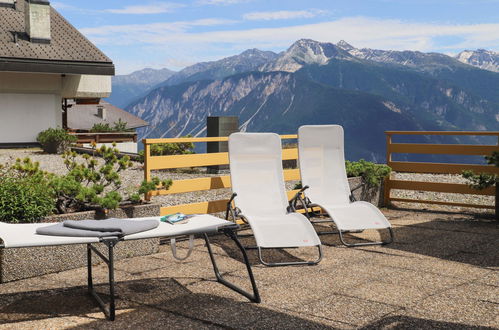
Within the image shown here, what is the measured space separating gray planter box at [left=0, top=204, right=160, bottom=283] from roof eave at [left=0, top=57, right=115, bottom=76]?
1680cm

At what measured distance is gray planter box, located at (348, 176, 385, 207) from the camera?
30.7ft

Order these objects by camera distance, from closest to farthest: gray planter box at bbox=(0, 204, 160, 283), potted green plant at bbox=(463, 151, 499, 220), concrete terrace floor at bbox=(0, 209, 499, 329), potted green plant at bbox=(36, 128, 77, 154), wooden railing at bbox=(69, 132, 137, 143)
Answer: concrete terrace floor at bbox=(0, 209, 499, 329)
gray planter box at bbox=(0, 204, 160, 283)
potted green plant at bbox=(463, 151, 499, 220)
potted green plant at bbox=(36, 128, 77, 154)
wooden railing at bbox=(69, 132, 137, 143)

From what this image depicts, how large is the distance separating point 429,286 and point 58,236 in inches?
122

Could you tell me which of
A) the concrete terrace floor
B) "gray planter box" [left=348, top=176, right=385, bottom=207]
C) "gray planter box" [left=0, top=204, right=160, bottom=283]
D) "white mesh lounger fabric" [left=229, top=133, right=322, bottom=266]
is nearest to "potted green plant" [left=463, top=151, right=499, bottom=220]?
"gray planter box" [left=348, top=176, right=385, bottom=207]

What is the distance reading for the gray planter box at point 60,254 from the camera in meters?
5.27

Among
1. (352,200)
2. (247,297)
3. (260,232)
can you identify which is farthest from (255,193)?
(247,297)

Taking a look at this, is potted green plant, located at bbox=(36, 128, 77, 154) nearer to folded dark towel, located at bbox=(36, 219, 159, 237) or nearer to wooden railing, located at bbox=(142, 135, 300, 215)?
wooden railing, located at bbox=(142, 135, 300, 215)

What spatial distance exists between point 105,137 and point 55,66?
4689mm

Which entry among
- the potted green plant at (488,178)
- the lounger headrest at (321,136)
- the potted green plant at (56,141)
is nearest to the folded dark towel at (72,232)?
the lounger headrest at (321,136)

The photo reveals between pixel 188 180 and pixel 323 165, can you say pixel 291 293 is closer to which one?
pixel 188 180

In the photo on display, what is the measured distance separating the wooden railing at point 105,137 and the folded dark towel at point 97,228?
66.3ft

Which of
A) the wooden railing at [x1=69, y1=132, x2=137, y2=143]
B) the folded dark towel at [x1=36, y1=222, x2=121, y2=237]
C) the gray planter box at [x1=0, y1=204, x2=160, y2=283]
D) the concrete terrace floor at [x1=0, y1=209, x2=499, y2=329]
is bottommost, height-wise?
the concrete terrace floor at [x1=0, y1=209, x2=499, y2=329]

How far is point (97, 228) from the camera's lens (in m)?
4.34

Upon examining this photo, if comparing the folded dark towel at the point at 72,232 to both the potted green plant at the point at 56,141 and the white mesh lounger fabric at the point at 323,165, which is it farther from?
the potted green plant at the point at 56,141
